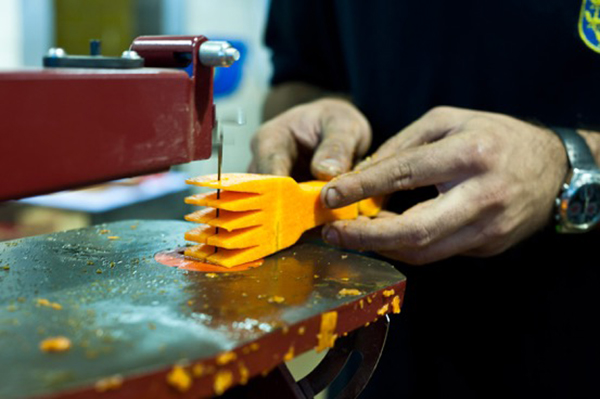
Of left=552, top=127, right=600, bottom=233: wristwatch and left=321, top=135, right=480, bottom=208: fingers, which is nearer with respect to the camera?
left=321, top=135, right=480, bottom=208: fingers

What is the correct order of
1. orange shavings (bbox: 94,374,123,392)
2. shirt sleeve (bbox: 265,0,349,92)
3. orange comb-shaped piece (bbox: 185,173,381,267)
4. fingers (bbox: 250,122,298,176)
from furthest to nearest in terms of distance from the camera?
shirt sleeve (bbox: 265,0,349,92) < fingers (bbox: 250,122,298,176) < orange comb-shaped piece (bbox: 185,173,381,267) < orange shavings (bbox: 94,374,123,392)

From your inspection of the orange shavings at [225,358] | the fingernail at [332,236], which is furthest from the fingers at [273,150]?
the orange shavings at [225,358]

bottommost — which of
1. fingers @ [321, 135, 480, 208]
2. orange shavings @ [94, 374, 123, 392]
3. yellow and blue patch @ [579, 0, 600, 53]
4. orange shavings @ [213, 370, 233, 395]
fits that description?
orange shavings @ [213, 370, 233, 395]

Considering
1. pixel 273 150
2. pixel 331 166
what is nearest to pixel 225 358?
pixel 331 166

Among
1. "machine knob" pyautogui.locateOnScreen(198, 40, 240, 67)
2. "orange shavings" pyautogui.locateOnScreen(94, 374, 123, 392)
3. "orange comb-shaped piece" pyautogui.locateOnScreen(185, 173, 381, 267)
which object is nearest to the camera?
"orange shavings" pyautogui.locateOnScreen(94, 374, 123, 392)

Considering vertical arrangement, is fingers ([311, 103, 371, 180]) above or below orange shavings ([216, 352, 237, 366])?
above

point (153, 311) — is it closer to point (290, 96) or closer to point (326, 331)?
point (326, 331)

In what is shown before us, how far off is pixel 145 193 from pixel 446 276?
54.5 inches

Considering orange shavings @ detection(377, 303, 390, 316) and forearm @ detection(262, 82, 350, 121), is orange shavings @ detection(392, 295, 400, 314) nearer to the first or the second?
orange shavings @ detection(377, 303, 390, 316)

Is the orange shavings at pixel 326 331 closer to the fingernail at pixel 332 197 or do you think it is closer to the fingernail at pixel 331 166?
the fingernail at pixel 332 197

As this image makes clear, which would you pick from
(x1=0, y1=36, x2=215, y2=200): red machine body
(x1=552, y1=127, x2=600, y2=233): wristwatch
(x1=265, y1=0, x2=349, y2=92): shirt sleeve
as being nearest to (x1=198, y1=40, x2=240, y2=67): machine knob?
(x1=0, y1=36, x2=215, y2=200): red machine body

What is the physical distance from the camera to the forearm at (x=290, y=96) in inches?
71.9

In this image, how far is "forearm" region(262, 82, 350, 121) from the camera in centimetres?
183

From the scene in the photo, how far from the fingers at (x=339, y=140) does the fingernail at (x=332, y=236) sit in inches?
4.4
